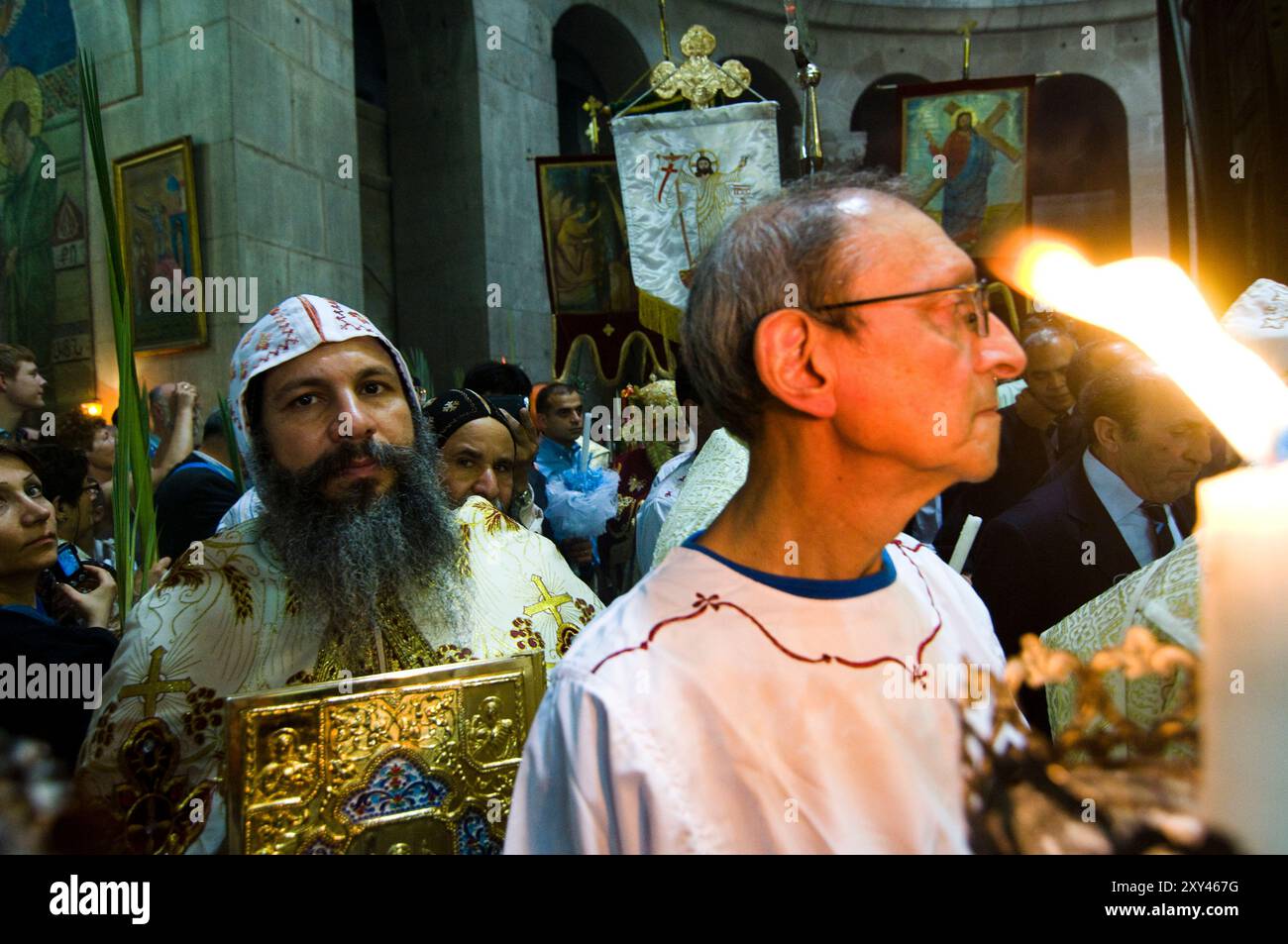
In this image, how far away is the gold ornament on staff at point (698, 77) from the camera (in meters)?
7.38

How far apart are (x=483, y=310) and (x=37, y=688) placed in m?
8.68

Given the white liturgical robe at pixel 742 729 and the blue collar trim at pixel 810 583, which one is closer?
the white liturgical robe at pixel 742 729

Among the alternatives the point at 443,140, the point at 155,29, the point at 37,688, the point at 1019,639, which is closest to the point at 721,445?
the point at 1019,639

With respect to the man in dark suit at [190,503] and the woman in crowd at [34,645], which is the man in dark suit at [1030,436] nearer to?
the man in dark suit at [190,503]

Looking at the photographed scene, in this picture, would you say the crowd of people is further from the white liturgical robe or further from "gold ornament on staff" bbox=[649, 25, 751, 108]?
"gold ornament on staff" bbox=[649, 25, 751, 108]

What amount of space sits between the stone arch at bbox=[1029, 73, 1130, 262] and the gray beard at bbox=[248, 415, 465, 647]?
17300 mm

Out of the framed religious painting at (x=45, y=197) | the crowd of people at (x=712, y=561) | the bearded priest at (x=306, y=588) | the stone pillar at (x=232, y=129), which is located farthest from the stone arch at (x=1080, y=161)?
the bearded priest at (x=306, y=588)

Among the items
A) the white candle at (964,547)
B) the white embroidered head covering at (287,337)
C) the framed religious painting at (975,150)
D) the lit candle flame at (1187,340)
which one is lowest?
the white candle at (964,547)

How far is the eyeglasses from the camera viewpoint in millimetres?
1202

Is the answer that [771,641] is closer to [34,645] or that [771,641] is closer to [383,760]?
[383,760]

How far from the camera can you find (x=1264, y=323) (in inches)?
66.2

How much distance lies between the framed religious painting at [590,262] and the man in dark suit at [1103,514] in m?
5.85

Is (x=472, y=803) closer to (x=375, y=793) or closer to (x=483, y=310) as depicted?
(x=375, y=793)

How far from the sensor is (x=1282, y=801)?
58 centimetres
